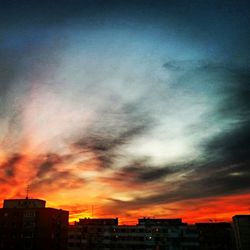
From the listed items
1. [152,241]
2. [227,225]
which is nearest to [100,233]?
[152,241]

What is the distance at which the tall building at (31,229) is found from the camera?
99375mm

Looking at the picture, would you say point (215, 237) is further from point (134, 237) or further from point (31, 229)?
point (31, 229)

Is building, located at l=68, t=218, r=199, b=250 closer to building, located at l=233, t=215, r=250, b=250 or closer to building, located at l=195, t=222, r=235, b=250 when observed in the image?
building, located at l=195, t=222, r=235, b=250

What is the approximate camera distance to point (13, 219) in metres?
104

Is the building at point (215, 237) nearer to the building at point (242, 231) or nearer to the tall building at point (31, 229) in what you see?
the building at point (242, 231)

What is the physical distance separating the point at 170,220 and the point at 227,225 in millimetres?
30873

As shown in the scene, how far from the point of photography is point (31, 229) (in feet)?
330

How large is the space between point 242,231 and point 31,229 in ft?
293

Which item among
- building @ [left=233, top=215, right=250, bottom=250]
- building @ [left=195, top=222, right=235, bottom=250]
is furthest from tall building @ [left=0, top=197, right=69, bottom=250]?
building @ [left=233, top=215, right=250, bottom=250]

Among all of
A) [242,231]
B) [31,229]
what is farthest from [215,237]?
[31,229]

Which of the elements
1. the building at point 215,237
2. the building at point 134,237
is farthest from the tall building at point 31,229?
the building at point 215,237

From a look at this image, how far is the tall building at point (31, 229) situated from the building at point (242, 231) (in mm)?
76371

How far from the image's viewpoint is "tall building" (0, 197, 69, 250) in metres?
99.4

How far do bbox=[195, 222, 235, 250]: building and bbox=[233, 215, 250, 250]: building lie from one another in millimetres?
3871
